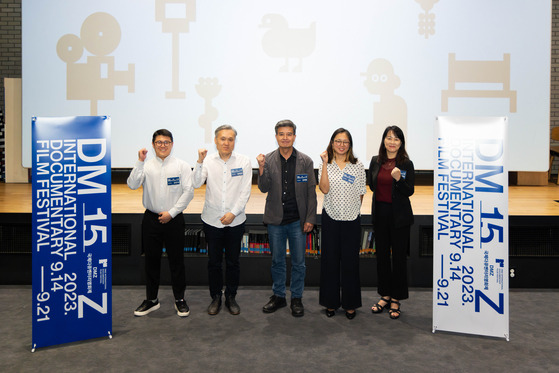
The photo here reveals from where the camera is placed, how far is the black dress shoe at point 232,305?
3.33 m

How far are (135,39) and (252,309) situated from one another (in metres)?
3.73

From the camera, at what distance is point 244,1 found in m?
5.53

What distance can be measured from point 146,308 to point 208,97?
9.81 ft

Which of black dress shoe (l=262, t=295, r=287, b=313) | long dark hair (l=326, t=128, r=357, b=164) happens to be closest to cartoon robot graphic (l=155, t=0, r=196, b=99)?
long dark hair (l=326, t=128, r=357, b=164)

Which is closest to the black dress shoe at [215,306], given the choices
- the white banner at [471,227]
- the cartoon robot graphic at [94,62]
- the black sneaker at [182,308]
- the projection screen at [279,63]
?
the black sneaker at [182,308]

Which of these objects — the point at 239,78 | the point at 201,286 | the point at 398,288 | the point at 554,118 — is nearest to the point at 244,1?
the point at 239,78

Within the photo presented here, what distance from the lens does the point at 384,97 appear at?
559 centimetres

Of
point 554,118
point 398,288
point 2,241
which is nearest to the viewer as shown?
point 398,288

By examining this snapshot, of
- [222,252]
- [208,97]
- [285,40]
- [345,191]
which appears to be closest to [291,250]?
[222,252]

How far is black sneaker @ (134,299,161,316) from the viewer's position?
3304 mm

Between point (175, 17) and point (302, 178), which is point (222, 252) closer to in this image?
point (302, 178)

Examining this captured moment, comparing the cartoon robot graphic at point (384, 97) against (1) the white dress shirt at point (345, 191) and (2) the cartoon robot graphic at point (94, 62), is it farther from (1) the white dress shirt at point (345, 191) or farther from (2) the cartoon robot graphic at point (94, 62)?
(2) the cartoon robot graphic at point (94, 62)

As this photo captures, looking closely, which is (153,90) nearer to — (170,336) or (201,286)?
(201,286)

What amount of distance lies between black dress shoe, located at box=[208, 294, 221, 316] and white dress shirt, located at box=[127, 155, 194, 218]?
72cm
